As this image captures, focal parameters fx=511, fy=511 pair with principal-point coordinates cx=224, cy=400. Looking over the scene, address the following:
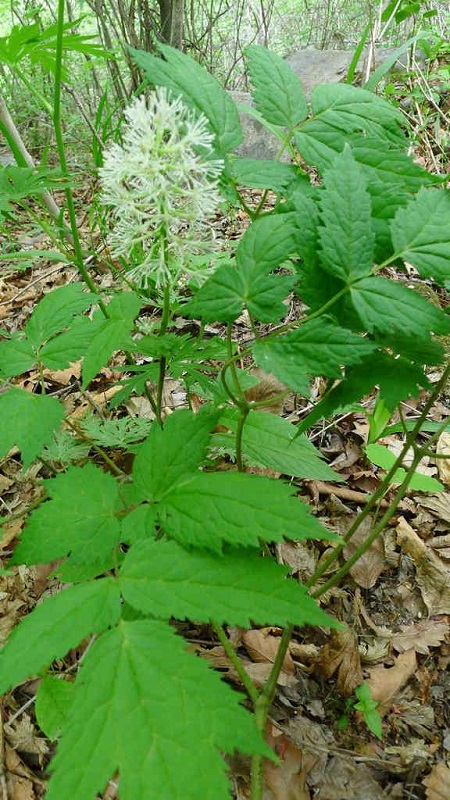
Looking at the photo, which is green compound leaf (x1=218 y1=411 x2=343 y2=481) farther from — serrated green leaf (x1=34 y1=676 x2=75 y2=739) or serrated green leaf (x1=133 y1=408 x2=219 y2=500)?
serrated green leaf (x1=34 y1=676 x2=75 y2=739)

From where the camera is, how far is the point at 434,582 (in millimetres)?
1948

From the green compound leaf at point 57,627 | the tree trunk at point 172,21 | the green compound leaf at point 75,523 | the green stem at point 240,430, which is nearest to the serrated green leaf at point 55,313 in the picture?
the green compound leaf at point 75,523

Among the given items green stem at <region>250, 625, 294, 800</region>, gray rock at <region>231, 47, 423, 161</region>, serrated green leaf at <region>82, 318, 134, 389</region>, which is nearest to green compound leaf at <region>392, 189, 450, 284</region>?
serrated green leaf at <region>82, 318, 134, 389</region>

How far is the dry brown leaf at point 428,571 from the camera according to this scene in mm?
1904

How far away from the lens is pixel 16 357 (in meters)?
1.60

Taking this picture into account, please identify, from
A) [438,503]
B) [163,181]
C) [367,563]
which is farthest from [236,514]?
[438,503]

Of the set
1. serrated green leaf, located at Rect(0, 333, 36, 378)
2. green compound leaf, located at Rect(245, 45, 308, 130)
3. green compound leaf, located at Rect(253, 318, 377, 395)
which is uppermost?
green compound leaf, located at Rect(245, 45, 308, 130)

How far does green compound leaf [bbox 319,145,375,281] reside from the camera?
1.02 m

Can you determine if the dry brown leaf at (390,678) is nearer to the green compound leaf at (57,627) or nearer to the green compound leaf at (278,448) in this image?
the green compound leaf at (278,448)

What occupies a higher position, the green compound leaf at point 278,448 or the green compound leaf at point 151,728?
the green compound leaf at point 151,728

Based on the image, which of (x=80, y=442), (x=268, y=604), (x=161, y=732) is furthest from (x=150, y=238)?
(x=80, y=442)

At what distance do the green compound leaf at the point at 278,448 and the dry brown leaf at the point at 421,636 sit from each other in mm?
713

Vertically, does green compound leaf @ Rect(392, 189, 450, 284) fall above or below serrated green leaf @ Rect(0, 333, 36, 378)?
above

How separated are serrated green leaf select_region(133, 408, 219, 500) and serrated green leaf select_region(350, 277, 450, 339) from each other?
46 cm
